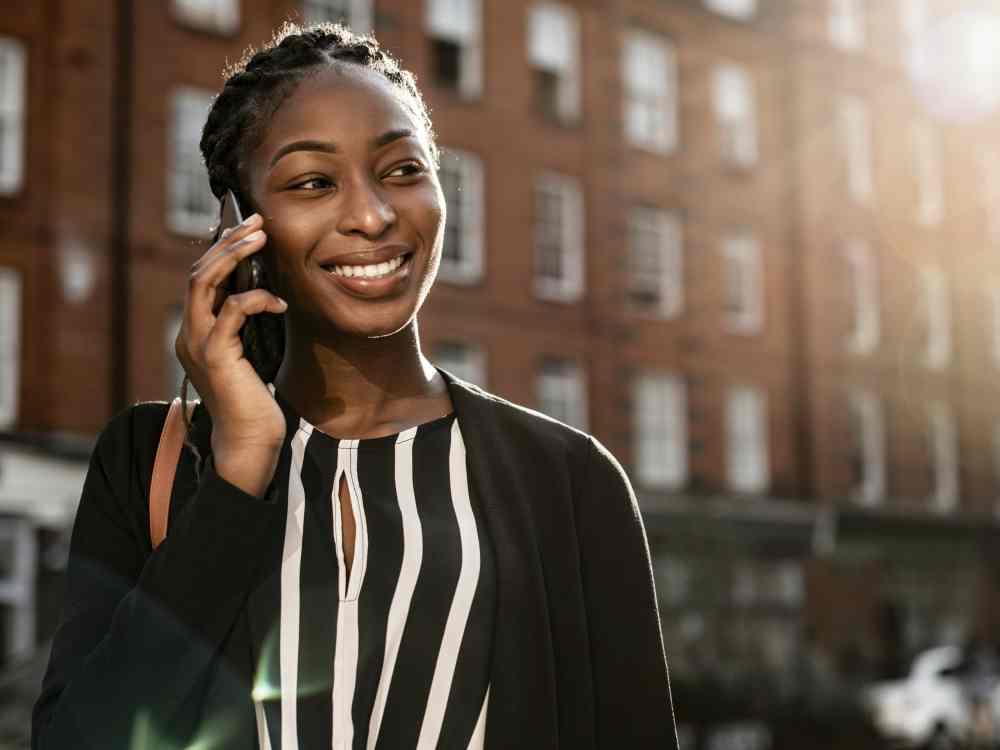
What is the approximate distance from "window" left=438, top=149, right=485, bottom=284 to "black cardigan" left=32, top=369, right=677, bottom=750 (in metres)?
19.5

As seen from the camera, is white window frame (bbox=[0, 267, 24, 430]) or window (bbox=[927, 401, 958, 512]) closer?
white window frame (bbox=[0, 267, 24, 430])

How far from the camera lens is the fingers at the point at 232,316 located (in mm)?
1820

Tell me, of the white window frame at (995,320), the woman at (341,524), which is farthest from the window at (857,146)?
the woman at (341,524)

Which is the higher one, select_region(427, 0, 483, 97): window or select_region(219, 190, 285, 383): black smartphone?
select_region(427, 0, 483, 97): window

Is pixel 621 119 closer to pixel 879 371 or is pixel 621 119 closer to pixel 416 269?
pixel 879 371

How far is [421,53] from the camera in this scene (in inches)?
846

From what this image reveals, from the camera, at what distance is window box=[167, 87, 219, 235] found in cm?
1805

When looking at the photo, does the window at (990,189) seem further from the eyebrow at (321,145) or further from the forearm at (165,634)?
the forearm at (165,634)

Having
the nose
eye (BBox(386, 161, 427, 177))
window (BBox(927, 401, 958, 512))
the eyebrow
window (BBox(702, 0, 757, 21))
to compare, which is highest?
window (BBox(702, 0, 757, 21))

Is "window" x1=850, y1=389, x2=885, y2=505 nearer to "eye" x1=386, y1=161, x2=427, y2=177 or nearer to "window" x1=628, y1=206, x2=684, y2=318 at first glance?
"window" x1=628, y1=206, x2=684, y2=318

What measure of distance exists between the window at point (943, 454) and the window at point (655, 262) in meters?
8.64

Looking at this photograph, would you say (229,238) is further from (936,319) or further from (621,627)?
(936,319)

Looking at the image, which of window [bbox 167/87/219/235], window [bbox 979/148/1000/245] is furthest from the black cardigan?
window [bbox 979/148/1000/245]

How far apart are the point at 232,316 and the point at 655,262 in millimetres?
23240
